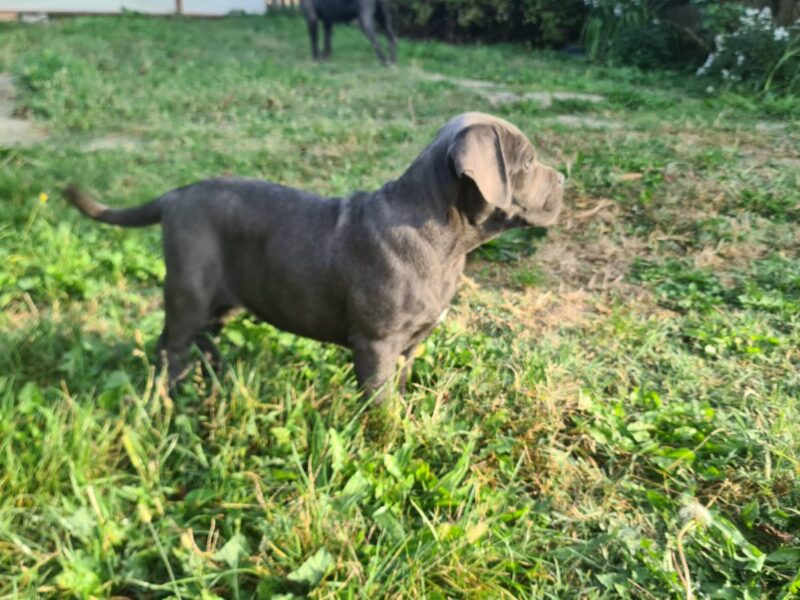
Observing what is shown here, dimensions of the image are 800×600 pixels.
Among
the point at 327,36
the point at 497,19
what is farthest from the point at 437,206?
the point at 497,19

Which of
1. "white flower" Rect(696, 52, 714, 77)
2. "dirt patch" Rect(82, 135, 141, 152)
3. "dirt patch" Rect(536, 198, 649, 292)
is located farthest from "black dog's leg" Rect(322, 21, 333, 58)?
"dirt patch" Rect(536, 198, 649, 292)

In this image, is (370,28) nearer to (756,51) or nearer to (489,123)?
(756,51)

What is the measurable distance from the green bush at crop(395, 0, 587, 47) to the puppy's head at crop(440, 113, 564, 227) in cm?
1335

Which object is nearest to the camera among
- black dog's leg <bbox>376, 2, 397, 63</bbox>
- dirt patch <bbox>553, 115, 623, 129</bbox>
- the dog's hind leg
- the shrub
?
the dog's hind leg

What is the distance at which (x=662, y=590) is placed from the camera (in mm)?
2361

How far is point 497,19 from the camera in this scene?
16297 mm

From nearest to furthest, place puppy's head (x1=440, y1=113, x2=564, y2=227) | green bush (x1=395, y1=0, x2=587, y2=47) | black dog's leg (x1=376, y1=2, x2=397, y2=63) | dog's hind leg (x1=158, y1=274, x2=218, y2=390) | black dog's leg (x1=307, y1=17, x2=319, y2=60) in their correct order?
puppy's head (x1=440, y1=113, x2=564, y2=227) → dog's hind leg (x1=158, y1=274, x2=218, y2=390) → black dog's leg (x1=376, y1=2, x2=397, y2=63) → black dog's leg (x1=307, y1=17, x2=319, y2=60) → green bush (x1=395, y1=0, x2=587, y2=47)

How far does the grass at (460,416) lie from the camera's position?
230 centimetres

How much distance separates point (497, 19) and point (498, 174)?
15.0m

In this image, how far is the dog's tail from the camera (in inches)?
127

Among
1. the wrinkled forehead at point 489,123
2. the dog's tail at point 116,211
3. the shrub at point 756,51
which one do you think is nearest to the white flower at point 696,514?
the wrinkled forehead at point 489,123

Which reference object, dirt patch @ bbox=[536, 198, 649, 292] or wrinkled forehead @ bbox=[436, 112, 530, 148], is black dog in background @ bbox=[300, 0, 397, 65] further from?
wrinkled forehead @ bbox=[436, 112, 530, 148]

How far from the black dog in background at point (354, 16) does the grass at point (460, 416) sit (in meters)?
7.61

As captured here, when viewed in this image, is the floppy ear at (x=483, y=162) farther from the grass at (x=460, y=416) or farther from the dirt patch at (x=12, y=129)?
the dirt patch at (x=12, y=129)
